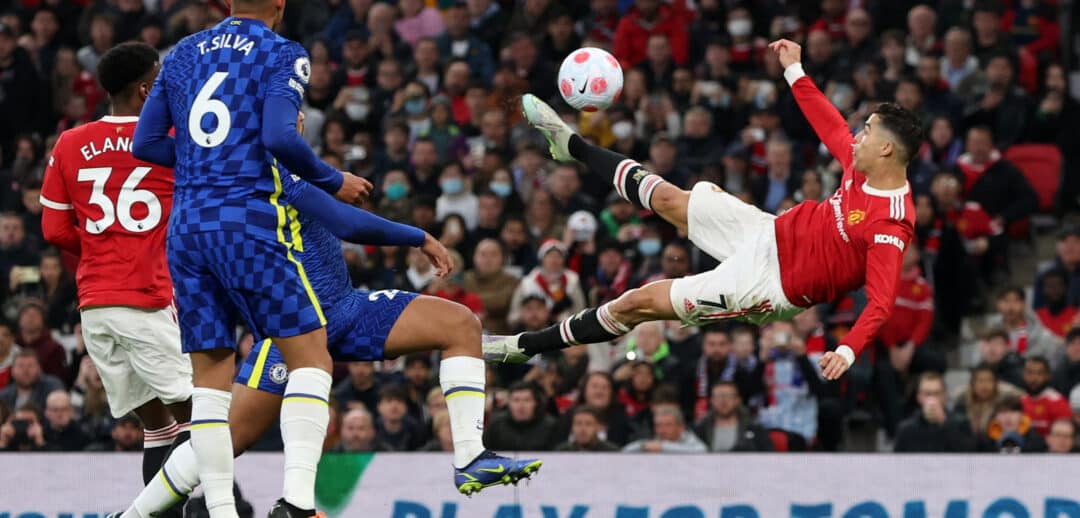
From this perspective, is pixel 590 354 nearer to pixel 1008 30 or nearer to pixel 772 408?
pixel 772 408

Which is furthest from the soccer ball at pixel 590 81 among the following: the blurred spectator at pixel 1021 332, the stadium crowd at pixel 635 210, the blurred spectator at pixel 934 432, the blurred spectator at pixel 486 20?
the blurred spectator at pixel 486 20

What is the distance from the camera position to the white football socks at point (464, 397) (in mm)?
7645

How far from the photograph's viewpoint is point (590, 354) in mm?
14109

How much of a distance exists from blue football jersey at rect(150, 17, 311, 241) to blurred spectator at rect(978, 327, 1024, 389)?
314 inches

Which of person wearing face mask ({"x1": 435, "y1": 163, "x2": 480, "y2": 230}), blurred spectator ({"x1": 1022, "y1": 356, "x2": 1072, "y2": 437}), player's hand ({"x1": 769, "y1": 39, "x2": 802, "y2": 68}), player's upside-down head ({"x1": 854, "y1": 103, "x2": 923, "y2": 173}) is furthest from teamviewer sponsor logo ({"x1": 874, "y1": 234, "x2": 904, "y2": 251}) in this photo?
person wearing face mask ({"x1": 435, "y1": 163, "x2": 480, "y2": 230})

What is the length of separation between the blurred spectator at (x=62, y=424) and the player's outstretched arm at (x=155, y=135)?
237 inches

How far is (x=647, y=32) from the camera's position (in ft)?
58.8

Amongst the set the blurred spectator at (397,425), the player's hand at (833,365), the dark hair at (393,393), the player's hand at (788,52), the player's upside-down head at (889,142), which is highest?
the player's hand at (788,52)

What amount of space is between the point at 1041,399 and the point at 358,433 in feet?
17.3

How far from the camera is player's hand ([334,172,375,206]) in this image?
727cm

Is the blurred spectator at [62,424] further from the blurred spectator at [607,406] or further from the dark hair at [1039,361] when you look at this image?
the dark hair at [1039,361]

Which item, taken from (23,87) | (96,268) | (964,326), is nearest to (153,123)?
(96,268)

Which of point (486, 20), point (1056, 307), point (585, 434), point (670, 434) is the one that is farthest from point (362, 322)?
point (486, 20)

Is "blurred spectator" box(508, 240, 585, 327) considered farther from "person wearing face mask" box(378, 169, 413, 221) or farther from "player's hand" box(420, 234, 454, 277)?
"player's hand" box(420, 234, 454, 277)
